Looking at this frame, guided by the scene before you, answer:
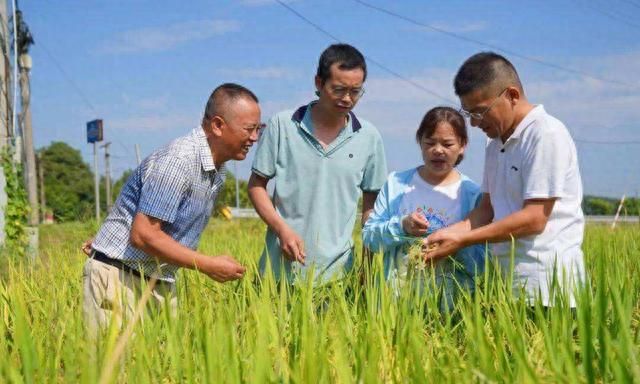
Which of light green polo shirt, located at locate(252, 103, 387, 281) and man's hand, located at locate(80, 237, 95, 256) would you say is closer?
man's hand, located at locate(80, 237, 95, 256)

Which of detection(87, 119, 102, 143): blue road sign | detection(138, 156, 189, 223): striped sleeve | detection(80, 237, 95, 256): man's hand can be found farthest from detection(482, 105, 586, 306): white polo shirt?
detection(87, 119, 102, 143): blue road sign

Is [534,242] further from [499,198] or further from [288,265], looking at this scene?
[288,265]

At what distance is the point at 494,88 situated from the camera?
2.43m

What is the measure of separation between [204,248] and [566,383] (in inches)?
→ 202

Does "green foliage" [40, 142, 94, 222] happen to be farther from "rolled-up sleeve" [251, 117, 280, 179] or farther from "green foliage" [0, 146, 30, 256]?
"rolled-up sleeve" [251, 117, 280, 179]

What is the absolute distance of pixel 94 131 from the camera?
1510 centimetres

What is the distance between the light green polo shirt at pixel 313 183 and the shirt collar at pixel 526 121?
30.8 inches

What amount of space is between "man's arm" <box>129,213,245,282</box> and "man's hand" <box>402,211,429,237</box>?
1.92ft

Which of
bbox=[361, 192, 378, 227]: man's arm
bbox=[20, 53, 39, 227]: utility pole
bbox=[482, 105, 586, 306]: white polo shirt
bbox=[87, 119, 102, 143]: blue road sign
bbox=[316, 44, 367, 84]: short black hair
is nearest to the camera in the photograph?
bbox=[482, 105, 586, 306]: white polo shirt

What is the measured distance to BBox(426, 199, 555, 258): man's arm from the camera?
7.73 ft

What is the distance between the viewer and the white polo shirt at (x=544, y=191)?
234 centimetres

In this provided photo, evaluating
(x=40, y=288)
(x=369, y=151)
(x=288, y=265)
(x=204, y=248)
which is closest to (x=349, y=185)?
(x=369, y=151)

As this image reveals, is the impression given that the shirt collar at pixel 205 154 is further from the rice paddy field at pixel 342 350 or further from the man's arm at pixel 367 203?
the man's arm at pixel 367 203

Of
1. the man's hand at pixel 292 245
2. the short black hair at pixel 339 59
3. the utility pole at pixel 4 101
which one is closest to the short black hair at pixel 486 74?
the short black hair at pixel 339 59
